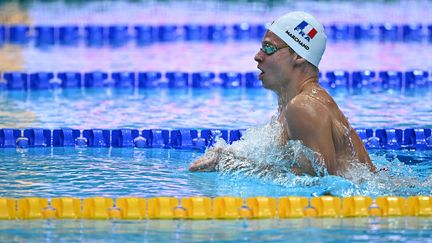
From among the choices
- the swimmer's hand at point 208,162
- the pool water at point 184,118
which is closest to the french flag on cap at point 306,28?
the pool water at point 184,118

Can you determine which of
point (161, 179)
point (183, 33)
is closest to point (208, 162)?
point (161, 179)

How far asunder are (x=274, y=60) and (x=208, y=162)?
1.99ft

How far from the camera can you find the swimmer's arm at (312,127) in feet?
14.4

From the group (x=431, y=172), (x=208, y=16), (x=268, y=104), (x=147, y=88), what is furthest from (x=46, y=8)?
(x=431, y=172)

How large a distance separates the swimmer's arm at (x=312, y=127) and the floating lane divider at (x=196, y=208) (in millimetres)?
243

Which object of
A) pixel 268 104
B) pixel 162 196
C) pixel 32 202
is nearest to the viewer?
pixel 32 202

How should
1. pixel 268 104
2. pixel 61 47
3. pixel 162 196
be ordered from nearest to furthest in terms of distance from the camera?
pixel 162 196 → pixel 268 104 → pixel 61 47

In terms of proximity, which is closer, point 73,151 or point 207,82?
point 73,151

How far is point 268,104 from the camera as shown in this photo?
7543 mm

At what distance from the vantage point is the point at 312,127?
4.40 meters

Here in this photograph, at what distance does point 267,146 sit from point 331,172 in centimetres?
41

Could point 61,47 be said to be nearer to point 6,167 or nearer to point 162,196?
point 6,167

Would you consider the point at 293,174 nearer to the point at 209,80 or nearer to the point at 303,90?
the point at 303,90

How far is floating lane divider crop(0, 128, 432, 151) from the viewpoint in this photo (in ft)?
19.6
